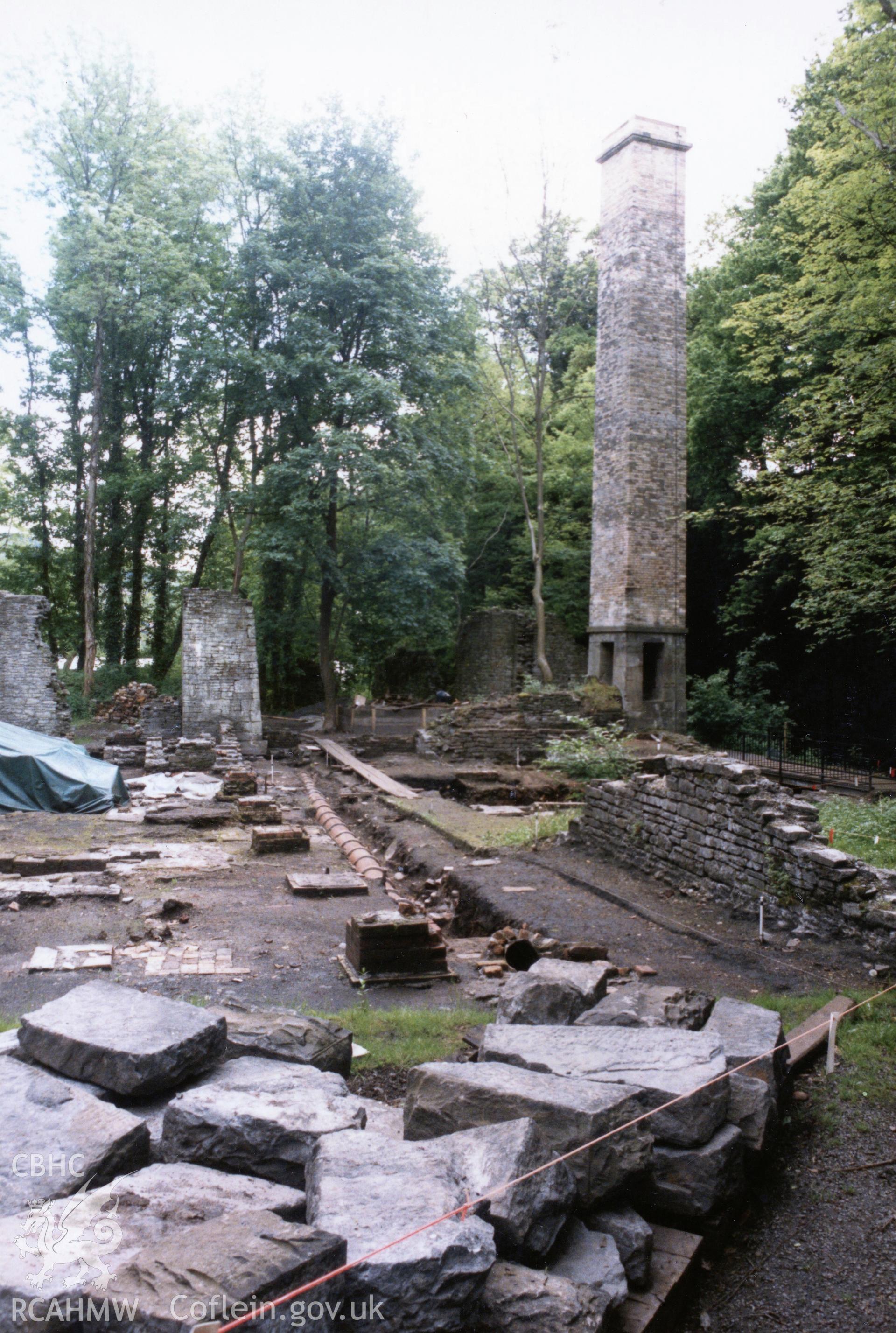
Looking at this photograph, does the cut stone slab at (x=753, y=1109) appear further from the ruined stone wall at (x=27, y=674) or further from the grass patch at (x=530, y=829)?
the ruined stone wall at (x=27, y=674)

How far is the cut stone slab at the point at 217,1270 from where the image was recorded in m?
2.02

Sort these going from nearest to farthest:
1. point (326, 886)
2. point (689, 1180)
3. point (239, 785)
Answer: point (689, 1180) → point (326, 886) → point (239, 785)

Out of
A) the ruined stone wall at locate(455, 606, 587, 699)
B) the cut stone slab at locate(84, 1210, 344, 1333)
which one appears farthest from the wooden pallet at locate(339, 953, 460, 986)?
the ruined stone wall at locate(455, 606, 587, 699)

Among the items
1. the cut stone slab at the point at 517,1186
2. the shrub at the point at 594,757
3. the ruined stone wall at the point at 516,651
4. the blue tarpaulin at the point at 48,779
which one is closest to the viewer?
the cut stone slab at the point at 517,1186

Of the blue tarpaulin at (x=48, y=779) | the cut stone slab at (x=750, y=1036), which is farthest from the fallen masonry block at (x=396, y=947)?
the blue tarpaulin at (x=48, y=779)

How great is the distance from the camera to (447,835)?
11164mm

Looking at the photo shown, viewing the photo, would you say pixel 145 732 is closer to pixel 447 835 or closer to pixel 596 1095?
pixel 447 835

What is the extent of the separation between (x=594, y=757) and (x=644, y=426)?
10714 mm

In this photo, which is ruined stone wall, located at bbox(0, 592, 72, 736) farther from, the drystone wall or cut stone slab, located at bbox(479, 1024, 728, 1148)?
cut stone slab, located at bbox(479, 1024, 728, 1148)

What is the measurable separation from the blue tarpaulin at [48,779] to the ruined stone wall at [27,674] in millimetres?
5778

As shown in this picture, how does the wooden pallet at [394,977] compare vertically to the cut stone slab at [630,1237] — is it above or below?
below

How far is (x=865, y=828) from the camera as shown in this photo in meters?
9.77

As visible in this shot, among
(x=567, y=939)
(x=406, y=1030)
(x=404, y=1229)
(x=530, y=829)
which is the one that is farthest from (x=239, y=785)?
(x=404, y=1229)

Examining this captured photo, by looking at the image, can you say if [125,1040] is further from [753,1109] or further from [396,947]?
[396,947]
